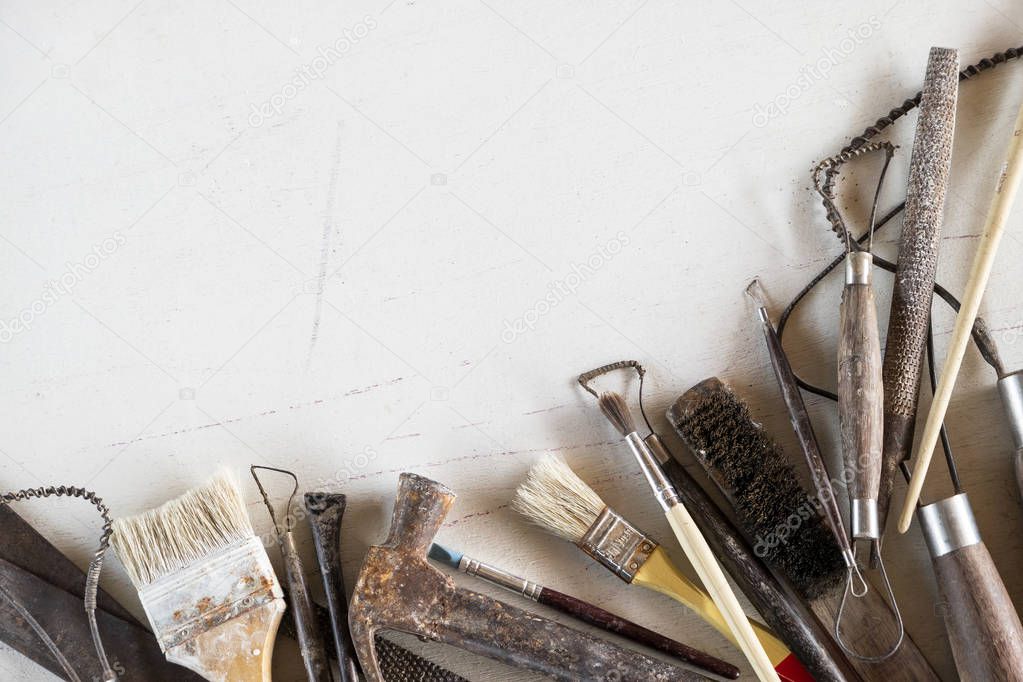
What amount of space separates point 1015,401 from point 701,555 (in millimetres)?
541

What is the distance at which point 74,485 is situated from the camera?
1.49 meters

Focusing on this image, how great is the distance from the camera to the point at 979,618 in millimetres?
1264

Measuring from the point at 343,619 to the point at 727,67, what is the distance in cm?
110

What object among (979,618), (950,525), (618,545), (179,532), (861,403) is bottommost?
(979,618)

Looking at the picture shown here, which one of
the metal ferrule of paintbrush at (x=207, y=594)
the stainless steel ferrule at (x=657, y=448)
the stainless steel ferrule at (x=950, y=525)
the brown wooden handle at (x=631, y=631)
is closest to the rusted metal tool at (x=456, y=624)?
the brown wooden handle at (x=631, y=631)

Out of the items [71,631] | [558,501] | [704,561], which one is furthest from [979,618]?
[71,631]

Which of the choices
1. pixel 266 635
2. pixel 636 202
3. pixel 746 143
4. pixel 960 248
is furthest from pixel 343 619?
pixel 960 248

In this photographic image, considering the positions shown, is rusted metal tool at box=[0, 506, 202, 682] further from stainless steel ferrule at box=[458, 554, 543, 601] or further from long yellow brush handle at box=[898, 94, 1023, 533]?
long yellow brush handle at box=[898, 94, 1023, 533]

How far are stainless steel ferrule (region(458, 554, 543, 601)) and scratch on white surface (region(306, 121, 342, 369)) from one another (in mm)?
424

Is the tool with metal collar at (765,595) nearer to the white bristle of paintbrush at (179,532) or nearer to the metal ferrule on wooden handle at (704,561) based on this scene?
the metal ferrule on wooden handle at (704,561)

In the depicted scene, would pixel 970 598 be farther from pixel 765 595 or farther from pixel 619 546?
pixel 619 546

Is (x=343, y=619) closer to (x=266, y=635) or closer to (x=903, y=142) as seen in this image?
(x=266, y=635)

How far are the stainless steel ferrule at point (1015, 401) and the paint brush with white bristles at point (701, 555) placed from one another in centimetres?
50

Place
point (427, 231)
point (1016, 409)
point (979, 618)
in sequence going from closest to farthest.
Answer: point (979, 618) < point (1016, 409) < point (427, 231)
